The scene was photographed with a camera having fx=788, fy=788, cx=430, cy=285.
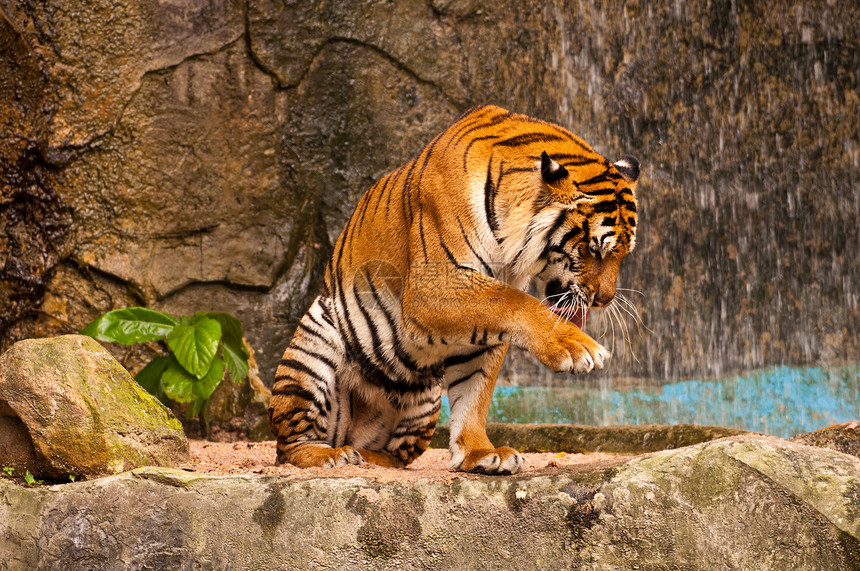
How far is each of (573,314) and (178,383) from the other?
8.12 feet

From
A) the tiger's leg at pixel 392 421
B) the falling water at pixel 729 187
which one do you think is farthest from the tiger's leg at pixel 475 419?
the falling water at pixel 729 187

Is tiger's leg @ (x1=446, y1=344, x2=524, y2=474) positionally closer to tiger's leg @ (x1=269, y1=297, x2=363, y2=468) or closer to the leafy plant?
tiger's leg @ (x1=269, y1=297, x2=363, y2=468)

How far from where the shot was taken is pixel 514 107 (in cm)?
643

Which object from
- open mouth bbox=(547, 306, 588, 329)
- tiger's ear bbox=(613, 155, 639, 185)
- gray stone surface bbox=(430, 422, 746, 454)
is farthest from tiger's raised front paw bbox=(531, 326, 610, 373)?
gray stone surface bbox=(430, 422, 746, 454)

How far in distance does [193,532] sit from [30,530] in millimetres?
516

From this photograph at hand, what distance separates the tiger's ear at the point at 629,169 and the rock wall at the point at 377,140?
9.94 feet

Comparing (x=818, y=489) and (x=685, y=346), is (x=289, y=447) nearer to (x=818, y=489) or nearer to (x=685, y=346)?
(x=818, y=489)

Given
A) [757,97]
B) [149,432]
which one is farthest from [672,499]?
[757,97]

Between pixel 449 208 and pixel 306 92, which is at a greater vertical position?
pixel 306 92

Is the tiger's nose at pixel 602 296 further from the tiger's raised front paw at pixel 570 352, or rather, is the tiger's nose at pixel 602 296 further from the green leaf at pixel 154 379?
the green leaf at pixel 154 379

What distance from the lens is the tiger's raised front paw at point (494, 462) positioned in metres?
2.79

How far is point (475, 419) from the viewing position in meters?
3.13

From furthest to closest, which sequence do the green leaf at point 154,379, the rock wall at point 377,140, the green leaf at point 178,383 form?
1. the rock wall at point 377,140
2. the green leaf at point 154,379
3. the green leaf at point 178,383

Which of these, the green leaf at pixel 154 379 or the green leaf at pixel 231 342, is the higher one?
the green leaf at pixel 231 342
